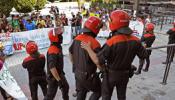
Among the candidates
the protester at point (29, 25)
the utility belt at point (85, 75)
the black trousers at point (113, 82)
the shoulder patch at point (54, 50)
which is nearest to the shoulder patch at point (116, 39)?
the black trousers at point (113, 82)

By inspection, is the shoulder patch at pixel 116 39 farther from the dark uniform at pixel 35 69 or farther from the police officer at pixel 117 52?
the dark uniform at pixel 35 69

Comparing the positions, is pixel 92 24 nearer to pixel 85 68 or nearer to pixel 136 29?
pixel 85 68

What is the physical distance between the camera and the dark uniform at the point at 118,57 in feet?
13.8

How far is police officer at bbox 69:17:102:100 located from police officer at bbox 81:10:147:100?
5.0 inches

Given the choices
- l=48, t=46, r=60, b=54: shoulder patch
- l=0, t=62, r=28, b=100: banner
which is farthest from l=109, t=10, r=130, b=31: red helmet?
l=0, t=62, r=28, b=100: banner

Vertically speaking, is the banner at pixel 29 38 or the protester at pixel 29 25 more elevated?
the protester at pixel 29 25

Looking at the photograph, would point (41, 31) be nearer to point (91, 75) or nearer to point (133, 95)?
point (133, 95)

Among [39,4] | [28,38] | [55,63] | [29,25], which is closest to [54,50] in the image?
[55,63]

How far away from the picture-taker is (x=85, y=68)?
4.57 metres

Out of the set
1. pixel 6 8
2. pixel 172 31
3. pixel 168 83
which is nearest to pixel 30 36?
pixel 172 31

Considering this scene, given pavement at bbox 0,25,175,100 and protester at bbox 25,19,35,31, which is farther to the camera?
protester at bbox 25,19,35,31

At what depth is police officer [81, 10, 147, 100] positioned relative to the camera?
4.20m

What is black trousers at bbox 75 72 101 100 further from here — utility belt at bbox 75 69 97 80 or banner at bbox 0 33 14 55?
banner at bbox 0 33 14 55

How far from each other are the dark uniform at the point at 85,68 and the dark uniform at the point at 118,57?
20cm
